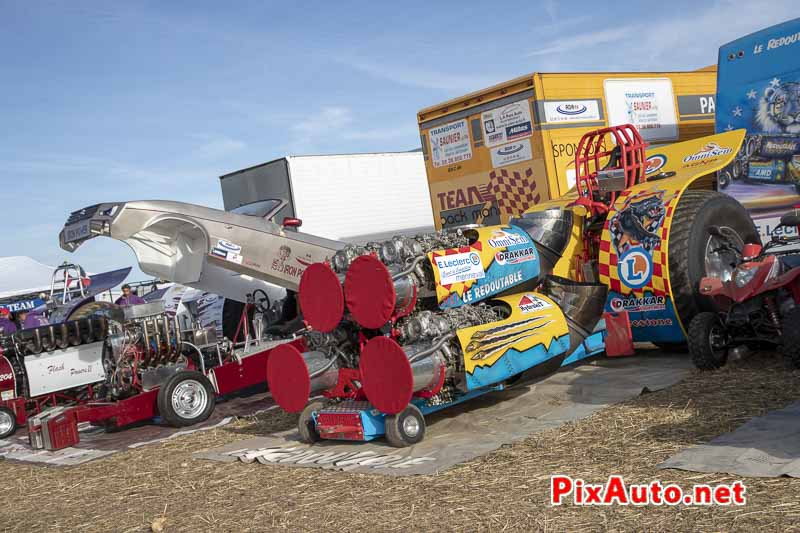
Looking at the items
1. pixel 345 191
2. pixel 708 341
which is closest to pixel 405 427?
pixel 708 341

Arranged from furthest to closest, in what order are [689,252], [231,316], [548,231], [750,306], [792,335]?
[231,316], [548,231], [689,252], [750,306], [792,335]

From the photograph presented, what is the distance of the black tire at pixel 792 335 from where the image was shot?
6074 millimetres

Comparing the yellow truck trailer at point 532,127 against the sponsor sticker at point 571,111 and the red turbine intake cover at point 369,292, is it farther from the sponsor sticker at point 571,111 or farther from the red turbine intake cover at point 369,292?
the red turbine intake cover at point 369,292

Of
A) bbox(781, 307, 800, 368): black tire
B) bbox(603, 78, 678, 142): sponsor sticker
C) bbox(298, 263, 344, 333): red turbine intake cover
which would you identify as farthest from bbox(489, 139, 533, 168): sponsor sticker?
bbox(781, 307, 800, 368): black tire

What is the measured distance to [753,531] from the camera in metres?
3.47

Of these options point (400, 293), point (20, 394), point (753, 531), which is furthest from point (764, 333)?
point (20, 394)

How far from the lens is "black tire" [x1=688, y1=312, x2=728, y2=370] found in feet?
22.1

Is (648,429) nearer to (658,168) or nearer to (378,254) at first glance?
(378,254)

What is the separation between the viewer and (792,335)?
20.0 ft

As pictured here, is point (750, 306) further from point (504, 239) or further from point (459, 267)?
point (459, 267)

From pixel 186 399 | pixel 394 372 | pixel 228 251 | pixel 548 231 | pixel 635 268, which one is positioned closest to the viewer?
pixel 394 372

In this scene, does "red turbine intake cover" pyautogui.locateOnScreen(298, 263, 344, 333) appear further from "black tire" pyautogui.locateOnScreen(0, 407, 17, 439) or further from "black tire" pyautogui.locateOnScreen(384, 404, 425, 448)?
"black tire" pyautogui.locateOnScreen(0, 407, 17, 439)

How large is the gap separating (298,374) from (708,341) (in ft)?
11.4

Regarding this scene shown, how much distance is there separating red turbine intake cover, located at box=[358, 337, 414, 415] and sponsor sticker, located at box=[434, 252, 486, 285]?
2.65 feet
